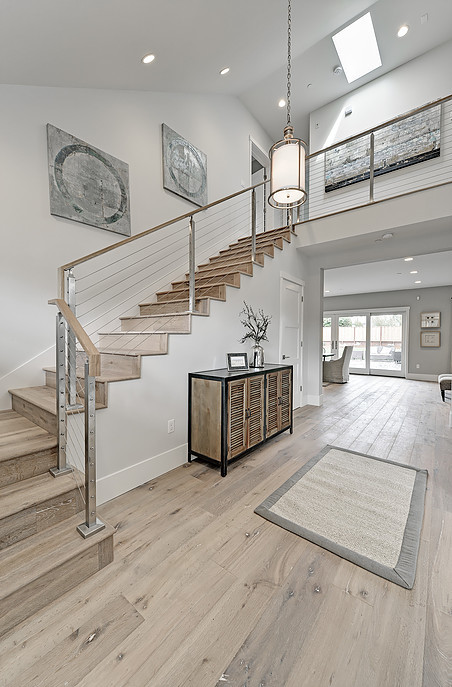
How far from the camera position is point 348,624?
1.22 m

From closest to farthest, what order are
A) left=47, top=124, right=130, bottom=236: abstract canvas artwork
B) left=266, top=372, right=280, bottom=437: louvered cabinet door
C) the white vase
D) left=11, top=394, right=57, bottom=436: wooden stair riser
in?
left=11, top=394, right=57, bottom=436: wooden stair riser → left=47, top=124, right=130, bottom=236: abstract canvas artwork → left=266, top=372, right=280, bottom=437: louvered cabinet door → the white vase

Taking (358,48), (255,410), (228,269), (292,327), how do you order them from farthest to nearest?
(358,48) < (292,327) < (228,269) < (255,410)

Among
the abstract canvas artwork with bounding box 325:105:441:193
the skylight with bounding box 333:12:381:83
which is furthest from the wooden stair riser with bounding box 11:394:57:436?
the skylight with bounding box 333:12:381:83

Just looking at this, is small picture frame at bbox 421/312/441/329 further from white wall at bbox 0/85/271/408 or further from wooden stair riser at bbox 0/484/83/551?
wooden stair riser at bbox 0/484/83/551

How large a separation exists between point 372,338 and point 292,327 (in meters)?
6.59

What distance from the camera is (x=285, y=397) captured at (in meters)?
3.39

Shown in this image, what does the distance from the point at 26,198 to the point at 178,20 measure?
230 cm

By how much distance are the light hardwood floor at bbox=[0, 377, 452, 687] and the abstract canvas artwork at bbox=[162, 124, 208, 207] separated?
151 inches

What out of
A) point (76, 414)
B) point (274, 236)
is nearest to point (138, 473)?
point (76, 414)

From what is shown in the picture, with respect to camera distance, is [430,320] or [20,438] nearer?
[20,438]

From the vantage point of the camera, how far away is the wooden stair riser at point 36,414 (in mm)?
1916

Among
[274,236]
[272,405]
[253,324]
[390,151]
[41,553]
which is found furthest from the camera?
[390,151]

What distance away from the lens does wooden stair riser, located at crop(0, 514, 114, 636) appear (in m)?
1.20

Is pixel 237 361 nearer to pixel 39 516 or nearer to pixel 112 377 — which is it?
pixel 112 377
